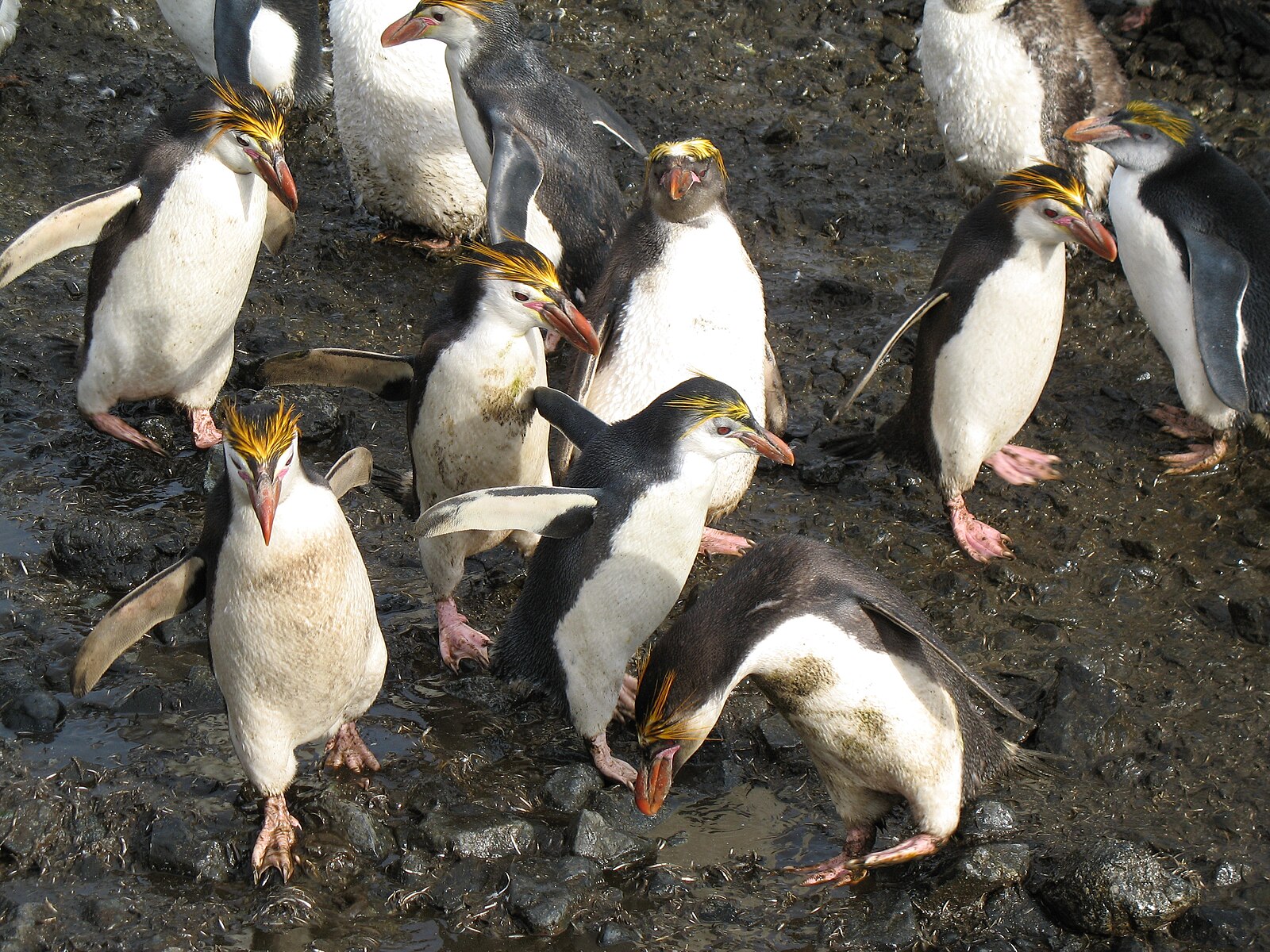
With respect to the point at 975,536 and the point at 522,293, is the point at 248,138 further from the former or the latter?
the point at 975,536

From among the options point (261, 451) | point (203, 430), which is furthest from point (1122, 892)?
point (203, 430)

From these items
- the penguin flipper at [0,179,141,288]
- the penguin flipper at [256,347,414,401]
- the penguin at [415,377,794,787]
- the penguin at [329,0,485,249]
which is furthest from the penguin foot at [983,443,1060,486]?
the penguin flipper at [0,179,141,288]

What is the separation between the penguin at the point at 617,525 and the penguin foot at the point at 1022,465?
4.75 feet

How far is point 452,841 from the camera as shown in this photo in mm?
3188

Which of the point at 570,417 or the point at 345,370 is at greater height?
the point at 570,417

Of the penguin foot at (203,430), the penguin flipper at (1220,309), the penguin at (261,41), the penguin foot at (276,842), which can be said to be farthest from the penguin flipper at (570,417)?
the penguin at (261,41)

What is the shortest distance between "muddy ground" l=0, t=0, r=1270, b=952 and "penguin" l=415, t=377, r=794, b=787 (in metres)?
0.25

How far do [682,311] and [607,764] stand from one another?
5.06 ft

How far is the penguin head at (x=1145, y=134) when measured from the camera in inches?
195

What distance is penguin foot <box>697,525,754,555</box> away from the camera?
4.32m

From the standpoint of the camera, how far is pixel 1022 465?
187 inches

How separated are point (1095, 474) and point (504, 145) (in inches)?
97.5

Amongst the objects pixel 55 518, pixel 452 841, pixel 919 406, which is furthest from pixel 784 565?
pixel 55 518

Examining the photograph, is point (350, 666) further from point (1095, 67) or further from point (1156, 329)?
point (1095, 67)
